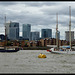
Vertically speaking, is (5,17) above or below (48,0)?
above

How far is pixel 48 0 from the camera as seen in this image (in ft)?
27.7

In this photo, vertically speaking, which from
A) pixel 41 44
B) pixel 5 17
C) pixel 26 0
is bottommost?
pixel 41 44

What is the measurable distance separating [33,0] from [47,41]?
16783cm

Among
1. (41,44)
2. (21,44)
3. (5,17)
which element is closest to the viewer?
(5,17)

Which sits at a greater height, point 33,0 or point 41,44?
point 33,0

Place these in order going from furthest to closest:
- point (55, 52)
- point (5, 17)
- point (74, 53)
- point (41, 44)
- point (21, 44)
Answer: point (41, 44) → point (21, 44) → point (5, 17) → point (55, 52) → point (74, 53)

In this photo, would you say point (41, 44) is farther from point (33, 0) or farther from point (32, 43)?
point (33, 0)

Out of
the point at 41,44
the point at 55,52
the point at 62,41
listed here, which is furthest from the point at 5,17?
the point at 62,41

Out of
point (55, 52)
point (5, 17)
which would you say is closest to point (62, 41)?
point (5, 17)

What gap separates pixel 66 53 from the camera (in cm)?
6062

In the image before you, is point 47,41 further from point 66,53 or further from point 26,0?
point 26,0

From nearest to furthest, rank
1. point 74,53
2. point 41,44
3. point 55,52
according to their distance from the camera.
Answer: point 74,53 < point 55,52 < point 41,44

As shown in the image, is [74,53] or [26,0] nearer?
[26,0]

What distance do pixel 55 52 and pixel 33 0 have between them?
2257 inches
